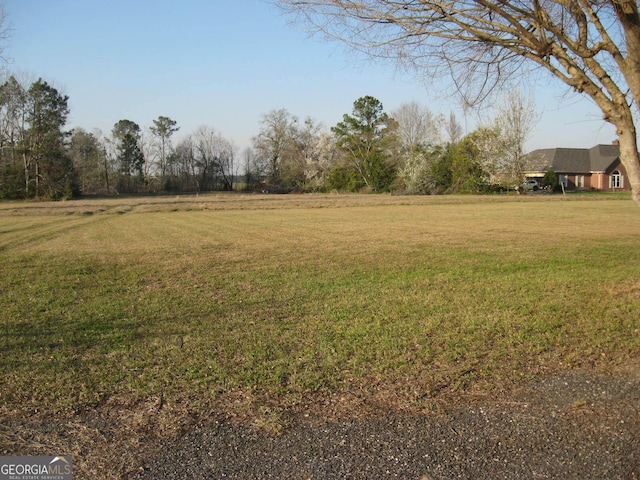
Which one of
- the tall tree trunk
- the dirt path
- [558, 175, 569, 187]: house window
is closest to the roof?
[558, 175, 569, 187]: house window

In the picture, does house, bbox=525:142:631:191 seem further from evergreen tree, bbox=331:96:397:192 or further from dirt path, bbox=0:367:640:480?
dirt path, bbox=0:367:640:480

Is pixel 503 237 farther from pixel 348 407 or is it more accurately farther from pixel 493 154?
pixel 493 154

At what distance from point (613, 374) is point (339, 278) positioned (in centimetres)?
595

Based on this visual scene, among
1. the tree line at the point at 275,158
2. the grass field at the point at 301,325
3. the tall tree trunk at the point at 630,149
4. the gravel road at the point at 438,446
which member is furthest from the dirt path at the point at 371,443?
the tree line at the point at 275,158

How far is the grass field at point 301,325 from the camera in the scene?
14.4ft

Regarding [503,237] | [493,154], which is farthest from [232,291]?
[493,154]

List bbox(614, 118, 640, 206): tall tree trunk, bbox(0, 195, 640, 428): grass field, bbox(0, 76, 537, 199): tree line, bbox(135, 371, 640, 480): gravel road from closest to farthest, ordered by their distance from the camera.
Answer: bbox(135, 371, 640, 480): gravel road < bbox(0, 195, 640, 428): grass field < bbox(614, 118, 640, 206): tall tree trunk < bbox(0, 76, 537, 199): tree line

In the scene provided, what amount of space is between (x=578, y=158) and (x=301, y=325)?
250 feet

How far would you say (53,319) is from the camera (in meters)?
6.99

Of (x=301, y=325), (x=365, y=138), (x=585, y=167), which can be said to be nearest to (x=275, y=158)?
(x=365, y=138)

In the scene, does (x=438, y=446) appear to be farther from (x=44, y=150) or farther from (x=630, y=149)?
(x=44, y=150)

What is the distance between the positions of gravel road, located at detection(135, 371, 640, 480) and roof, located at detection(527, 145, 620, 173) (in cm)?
7055

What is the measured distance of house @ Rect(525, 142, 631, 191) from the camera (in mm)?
68806

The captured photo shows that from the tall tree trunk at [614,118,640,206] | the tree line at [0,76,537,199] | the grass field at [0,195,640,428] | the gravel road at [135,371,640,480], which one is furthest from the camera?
the tree line at [0,76,537,199]
